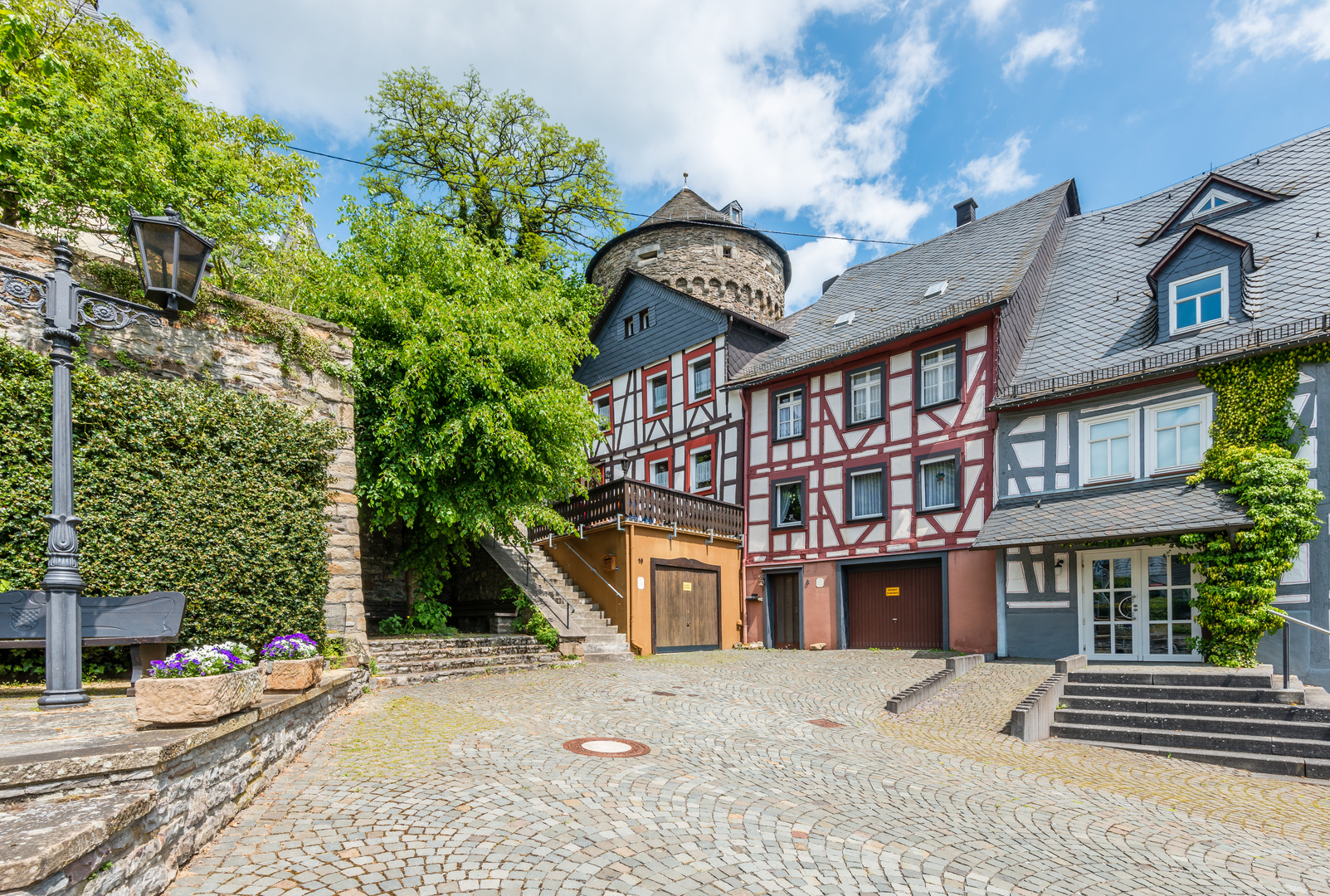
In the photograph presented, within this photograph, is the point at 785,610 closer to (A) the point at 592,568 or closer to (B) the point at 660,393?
(A) the point at 592,568

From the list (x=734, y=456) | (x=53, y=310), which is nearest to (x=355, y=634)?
(x=53, y=310)

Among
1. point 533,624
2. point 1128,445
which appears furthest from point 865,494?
point 533,624

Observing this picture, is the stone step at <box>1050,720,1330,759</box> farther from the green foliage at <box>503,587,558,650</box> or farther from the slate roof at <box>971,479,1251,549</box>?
the green foliage at <box>503,587,558,650</box>

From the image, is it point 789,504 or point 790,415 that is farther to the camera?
point 790,415

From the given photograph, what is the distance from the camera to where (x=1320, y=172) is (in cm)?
1487

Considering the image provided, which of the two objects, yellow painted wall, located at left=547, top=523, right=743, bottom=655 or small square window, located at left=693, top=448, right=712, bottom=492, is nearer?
yellow painted wall, located at left=547, top=523, right=743, bottom=655

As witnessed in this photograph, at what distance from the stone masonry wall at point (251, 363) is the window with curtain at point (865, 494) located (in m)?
11.0

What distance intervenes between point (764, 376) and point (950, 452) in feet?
16.5

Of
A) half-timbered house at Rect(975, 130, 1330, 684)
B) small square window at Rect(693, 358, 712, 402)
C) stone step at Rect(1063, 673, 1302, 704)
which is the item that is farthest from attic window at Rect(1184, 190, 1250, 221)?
small square window at Rect(693, 358, 712, 402)

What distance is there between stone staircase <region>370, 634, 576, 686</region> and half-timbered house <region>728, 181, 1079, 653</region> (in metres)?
7.08

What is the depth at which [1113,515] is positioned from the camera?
41.7 feet

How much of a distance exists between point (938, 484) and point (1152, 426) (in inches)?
166

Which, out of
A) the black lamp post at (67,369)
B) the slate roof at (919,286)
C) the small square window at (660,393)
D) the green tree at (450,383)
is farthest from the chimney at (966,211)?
the black lamp post at (67,369)

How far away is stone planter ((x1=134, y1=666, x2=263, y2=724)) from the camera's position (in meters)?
4.16
